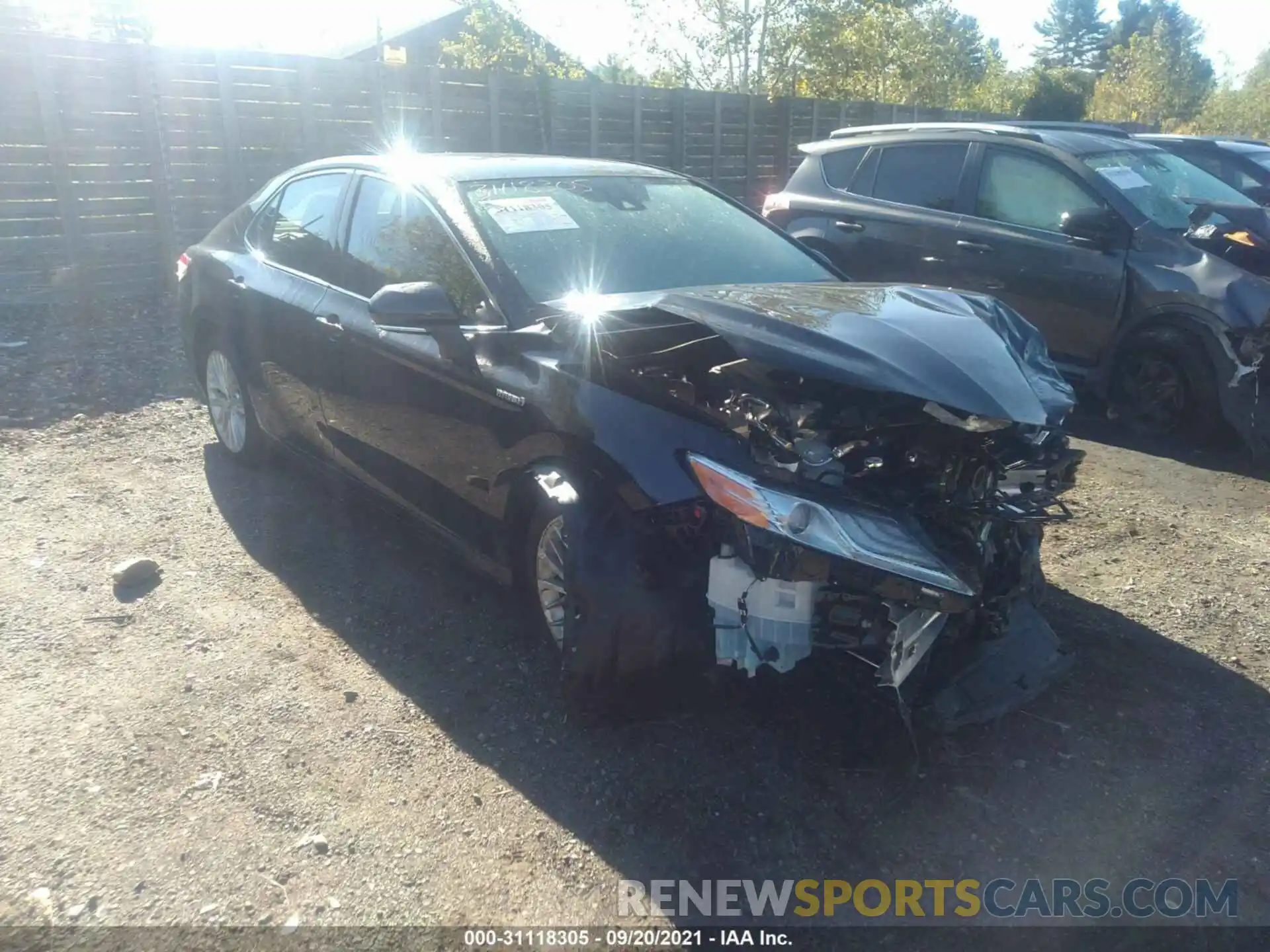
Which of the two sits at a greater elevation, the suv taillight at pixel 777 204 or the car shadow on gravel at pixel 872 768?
the suv taillight at pixel 777 204

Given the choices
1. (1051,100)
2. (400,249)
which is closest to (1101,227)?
(400,249)

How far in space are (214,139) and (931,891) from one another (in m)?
10.3

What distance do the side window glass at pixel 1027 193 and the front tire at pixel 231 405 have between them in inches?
193

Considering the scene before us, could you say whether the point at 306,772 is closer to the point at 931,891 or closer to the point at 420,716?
the point at 420,716

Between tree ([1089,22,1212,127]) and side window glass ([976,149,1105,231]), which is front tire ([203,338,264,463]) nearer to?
side window glass ([976,149,1105,231])

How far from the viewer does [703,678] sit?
9.93ft

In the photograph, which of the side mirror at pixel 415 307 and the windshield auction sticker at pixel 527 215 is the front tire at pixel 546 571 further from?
the windshield auction sticker at pixel 527 215

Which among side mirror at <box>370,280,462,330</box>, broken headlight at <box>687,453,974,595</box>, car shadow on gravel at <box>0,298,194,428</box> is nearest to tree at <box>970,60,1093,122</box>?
car shadow on gravel at <box>0,298,194,428</box>

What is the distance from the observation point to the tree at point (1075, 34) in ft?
248

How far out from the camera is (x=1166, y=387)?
6105 millimetres

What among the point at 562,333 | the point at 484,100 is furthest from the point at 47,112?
the point at 562,333

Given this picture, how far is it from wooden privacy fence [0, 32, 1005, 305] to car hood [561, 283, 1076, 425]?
812 centimetres

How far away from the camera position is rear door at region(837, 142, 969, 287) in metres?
7.02

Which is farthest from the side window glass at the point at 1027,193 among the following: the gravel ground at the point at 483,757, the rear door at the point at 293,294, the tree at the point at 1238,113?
the tree at the point at 1238,113
